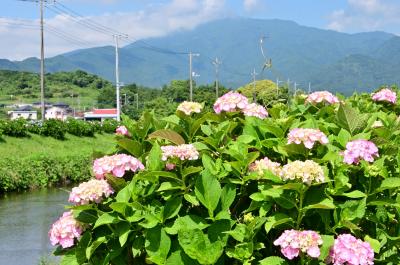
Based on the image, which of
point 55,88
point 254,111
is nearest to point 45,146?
point 254,111

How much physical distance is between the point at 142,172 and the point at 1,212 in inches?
505

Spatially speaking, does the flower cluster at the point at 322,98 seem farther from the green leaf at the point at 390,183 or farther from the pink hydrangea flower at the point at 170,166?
the pink hydrangea flower at the point at 170,166

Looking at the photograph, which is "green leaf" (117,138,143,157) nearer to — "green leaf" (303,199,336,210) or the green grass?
"green leaf" (303,199,336,210)

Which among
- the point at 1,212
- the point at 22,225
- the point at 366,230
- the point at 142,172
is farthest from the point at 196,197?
the point at 1,212

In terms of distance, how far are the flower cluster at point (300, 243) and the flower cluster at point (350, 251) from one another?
3.4 inches

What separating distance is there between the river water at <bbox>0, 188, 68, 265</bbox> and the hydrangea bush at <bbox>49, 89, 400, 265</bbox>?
5.49 m

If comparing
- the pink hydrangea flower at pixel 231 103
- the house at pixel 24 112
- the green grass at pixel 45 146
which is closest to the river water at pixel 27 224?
the green grass at pixel 45 146

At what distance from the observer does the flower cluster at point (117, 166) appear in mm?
2236

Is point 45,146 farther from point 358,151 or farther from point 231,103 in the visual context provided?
point 358,151

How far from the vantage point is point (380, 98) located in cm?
410

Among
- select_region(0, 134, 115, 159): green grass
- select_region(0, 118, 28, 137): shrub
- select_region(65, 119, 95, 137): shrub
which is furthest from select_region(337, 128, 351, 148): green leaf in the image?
select_region(65, 119, 95, 137): shrub

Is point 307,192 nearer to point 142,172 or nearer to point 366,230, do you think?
point 366,230

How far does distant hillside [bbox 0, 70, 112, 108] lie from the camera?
89.4m

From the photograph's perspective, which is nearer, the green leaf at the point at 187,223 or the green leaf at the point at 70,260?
the green leaf at the point at 187,223
